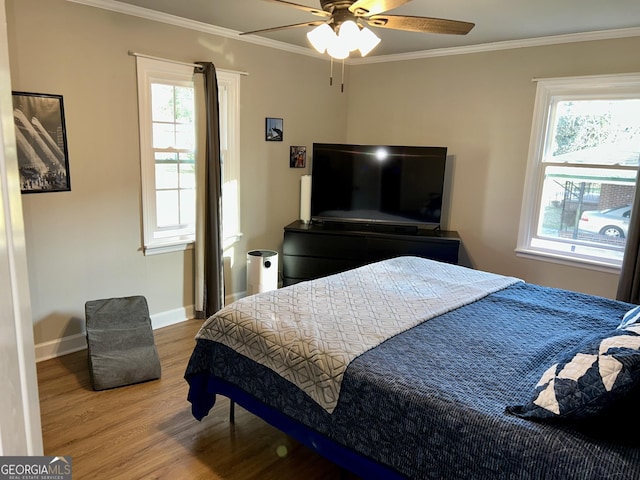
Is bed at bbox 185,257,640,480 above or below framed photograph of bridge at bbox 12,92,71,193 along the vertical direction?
below

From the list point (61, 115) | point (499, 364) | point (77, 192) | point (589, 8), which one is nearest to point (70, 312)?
point (77, 192)

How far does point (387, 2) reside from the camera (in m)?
1.97

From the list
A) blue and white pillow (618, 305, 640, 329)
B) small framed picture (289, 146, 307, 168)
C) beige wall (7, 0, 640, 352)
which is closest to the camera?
blue and white pillow (618, 305, 640, 329)

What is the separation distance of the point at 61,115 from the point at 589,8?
11.5ft

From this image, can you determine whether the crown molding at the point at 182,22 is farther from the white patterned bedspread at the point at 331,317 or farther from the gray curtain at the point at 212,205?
the white patterned bedspread at the point at 331,317

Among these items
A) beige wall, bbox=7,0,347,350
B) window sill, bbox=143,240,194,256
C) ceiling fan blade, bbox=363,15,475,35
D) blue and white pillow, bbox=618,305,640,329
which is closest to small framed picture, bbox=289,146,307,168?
beige wall, bbox=7,0,347,350

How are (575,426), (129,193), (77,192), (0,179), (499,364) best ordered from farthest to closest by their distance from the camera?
1. (129,193)
2. (77,192)
3. (499,364)
4. (575,426)
5. (0,179)

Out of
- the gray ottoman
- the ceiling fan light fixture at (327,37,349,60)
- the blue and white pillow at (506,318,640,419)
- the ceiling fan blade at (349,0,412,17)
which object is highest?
the ceiling fan blade at (349,0,412,17)

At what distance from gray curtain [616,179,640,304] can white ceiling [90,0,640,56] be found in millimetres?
1262

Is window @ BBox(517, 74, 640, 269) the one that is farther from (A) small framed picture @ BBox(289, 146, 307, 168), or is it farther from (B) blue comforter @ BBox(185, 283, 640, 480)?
(A) small framed picture @ BBox(289, 146, 307, 168)

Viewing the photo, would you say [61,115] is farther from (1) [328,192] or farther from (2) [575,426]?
(2) [575,426]

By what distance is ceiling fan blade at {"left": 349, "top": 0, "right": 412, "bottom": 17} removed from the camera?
1.96 metres

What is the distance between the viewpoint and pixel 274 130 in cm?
440

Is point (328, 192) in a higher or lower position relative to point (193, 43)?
lower
